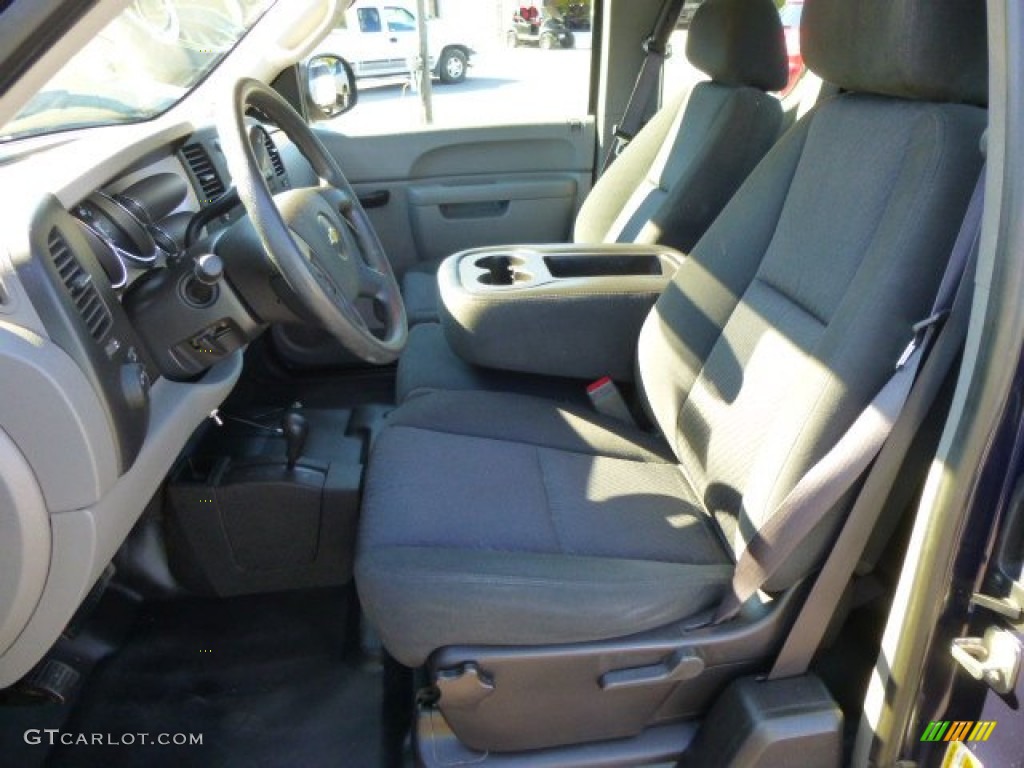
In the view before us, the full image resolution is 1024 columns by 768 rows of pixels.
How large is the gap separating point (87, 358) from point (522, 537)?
2.01ft

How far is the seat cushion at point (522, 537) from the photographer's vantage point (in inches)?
40.0

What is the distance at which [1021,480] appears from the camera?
0.87m

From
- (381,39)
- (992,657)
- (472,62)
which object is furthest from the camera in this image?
(472,62)

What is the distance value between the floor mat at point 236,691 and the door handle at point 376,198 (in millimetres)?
1306

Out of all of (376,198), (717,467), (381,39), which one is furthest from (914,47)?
(381,39)

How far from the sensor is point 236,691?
1.46m

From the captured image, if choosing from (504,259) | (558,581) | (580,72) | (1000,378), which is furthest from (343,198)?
(580,72)

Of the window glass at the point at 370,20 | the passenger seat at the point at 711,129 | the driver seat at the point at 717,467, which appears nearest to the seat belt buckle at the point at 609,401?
the driver seat at the point at 717,467

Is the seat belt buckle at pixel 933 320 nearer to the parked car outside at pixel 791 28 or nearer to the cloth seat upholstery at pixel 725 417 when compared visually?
the cloth seat upholstery at pixel 725 417

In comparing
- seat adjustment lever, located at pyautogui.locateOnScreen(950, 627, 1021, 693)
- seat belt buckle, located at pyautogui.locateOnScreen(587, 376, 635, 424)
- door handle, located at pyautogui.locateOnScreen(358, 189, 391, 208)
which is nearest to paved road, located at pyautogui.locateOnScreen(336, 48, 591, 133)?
door handle, located at pyautogui.locateOnScreen(358, 189, 391, 208)

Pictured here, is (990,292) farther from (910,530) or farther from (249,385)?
(249,385)

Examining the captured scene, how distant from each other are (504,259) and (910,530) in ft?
3.64
